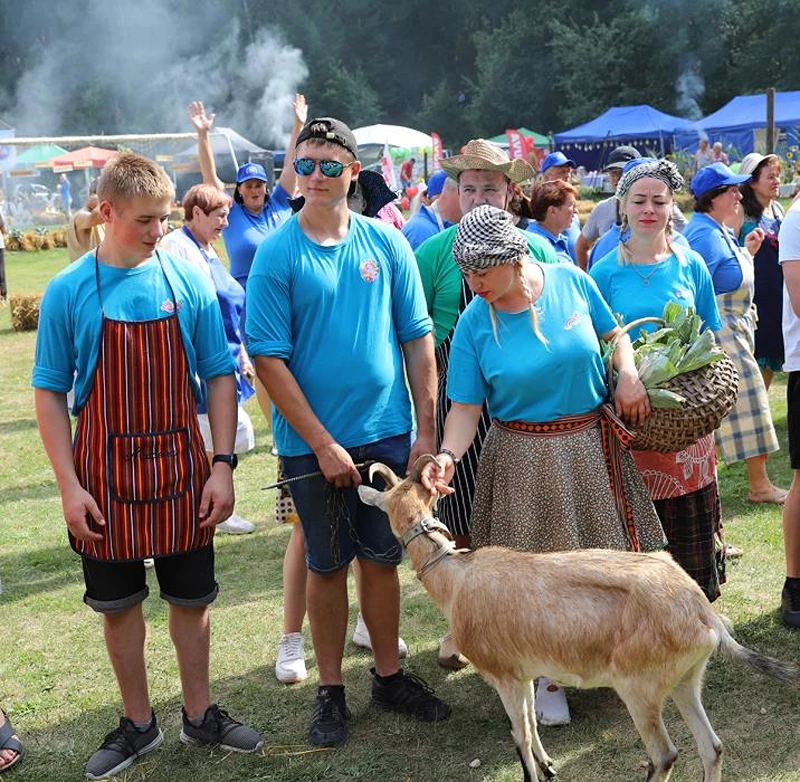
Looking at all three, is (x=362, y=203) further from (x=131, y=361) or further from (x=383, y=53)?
(x=383, y=53)

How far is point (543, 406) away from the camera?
3.79 meters

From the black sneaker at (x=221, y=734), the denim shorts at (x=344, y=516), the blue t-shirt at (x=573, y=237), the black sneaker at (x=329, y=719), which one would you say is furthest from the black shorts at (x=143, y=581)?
the blue t-shirt at (x=573, y=237)

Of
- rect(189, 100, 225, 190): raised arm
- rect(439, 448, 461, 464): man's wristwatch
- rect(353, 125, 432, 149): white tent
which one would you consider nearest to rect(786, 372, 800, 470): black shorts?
rect(439, 448, 461, 464): man's wristwatch

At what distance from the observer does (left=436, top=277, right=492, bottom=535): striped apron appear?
14.7 ft

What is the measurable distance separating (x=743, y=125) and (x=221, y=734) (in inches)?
1469

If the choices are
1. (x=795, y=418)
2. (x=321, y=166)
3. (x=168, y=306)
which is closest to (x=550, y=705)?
(x=795, y=418)

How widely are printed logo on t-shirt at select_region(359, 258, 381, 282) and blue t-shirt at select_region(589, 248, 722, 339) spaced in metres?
1.23

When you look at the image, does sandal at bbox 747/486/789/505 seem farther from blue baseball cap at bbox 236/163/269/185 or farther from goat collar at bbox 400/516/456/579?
blue baseball cap at bbox 236/163/269/185

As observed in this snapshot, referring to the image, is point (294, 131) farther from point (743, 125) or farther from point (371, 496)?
point (743, 125)

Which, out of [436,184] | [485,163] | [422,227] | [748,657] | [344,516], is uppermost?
[436,184]

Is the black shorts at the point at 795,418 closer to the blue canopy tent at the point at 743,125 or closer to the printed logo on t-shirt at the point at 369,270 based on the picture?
the printed logo on t-shirt at the point at 369,270

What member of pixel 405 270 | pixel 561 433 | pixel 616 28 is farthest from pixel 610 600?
pixel 616 28

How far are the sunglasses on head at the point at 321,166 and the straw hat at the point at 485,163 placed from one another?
106 cm

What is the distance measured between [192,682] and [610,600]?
1770 mm
